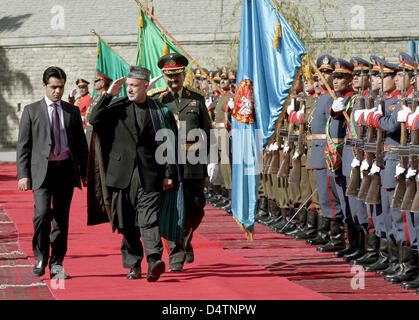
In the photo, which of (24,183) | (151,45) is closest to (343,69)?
(24,183)

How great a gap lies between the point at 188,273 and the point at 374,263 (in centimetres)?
171

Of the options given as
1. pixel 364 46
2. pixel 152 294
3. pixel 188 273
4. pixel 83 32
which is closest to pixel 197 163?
pixel 188 273

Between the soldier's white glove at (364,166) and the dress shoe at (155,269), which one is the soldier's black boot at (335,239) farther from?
the dress shoe at (155,269)

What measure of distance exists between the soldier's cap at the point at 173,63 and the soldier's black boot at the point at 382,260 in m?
2.36

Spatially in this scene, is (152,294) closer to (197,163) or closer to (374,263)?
(197,163)

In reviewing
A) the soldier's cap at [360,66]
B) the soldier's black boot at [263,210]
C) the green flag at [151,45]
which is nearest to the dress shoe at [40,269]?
the soldier's cap at [360,66]

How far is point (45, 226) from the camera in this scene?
7676mm

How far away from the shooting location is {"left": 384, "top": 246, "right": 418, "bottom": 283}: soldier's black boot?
7.48 m

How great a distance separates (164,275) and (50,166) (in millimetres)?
1329

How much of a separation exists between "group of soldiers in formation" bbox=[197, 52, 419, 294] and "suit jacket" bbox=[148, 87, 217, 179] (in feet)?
2.36

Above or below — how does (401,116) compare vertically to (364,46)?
below

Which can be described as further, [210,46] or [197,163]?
[210,46]
